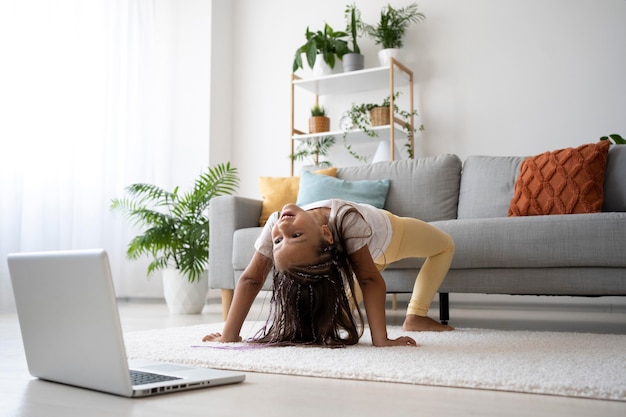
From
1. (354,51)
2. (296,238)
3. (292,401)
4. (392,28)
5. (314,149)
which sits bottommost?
(292,401)

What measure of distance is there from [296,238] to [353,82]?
115 inches

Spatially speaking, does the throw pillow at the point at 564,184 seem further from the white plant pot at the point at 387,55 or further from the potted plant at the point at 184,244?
the potted plant at the point at 184,244

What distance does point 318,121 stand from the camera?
4.47 meters

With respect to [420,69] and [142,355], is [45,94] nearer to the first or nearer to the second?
[420,69]

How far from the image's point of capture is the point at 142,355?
1.71m

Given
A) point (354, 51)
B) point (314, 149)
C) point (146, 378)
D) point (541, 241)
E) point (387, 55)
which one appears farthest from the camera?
point (314, 149)

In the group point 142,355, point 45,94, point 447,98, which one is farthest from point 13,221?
point 447,98

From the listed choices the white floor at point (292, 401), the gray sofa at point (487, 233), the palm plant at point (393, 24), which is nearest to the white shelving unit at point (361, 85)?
the palm plant at point (393, 24)

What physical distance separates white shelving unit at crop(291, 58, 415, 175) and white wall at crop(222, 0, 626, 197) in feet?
0.54

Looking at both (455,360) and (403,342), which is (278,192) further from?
(455,360)

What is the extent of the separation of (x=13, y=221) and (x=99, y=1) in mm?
1676

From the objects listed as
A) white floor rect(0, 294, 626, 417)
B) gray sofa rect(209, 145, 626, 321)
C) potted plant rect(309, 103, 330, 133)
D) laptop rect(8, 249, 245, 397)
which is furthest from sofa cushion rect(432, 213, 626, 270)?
potted plant rect(309, 103, 330, 133)

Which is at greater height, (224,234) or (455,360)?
(224,234)

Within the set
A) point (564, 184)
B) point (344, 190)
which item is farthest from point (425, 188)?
point (564, 184)
